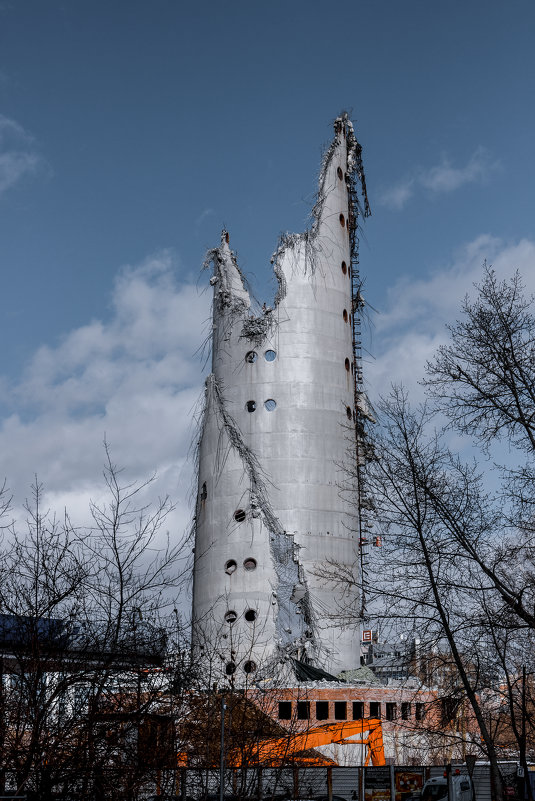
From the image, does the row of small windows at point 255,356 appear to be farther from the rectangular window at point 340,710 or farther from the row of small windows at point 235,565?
the rectangular window at point 340,710

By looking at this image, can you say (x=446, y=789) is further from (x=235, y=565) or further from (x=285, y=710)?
(x=235, y=565)

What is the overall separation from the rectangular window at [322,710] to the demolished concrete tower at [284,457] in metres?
3.15

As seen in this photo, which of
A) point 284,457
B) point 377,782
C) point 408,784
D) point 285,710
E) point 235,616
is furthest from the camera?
point 284,457

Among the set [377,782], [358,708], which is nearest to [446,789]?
[377,782]

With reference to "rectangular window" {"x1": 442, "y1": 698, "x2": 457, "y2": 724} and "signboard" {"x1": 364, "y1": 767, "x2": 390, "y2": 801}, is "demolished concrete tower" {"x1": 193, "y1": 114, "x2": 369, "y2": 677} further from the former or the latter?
"rectangular window" {"x1": 442, "y1": 698, "x2": 457, "y2": 724}

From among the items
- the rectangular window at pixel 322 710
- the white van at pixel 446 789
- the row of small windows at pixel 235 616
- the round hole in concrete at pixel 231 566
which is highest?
the round hole in concrete at pixel 231 566

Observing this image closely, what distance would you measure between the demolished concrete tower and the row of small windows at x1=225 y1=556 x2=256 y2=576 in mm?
77

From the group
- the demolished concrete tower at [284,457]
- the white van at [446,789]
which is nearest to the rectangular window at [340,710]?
the demolished concrete tower at [284,457]

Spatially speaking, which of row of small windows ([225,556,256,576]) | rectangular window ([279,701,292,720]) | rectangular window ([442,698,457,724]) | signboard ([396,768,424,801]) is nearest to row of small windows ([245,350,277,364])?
row of small windows ([225,556,256,576])

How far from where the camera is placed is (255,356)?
47.9 meters

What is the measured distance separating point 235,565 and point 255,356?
39.3 ft

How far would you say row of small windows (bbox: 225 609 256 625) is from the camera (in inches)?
1665

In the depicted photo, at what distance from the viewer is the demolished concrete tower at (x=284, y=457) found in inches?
1689

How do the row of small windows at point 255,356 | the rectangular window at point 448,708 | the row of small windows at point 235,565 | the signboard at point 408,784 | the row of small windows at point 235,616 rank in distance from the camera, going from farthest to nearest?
the row of small windows at point 255,356
the row of small windows at point 235,565
the row of small windows at point 235,616
the signboard at point 408,784
the rectangular window at point 448,708
